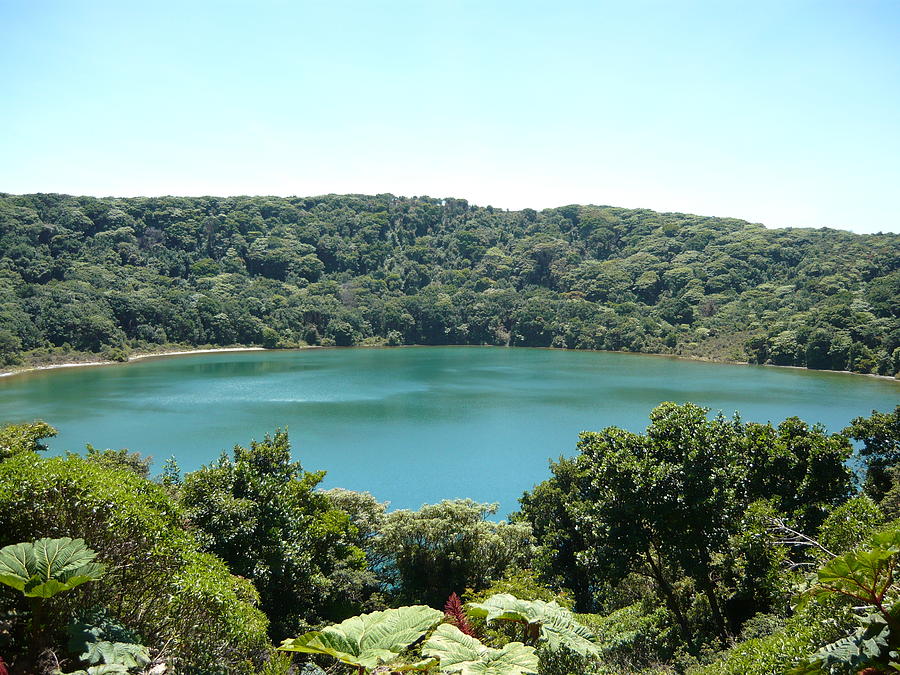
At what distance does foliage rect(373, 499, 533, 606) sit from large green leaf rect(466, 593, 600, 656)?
973 centimetres

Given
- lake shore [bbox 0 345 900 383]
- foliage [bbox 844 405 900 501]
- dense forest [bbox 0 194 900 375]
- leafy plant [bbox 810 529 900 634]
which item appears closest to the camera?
leafy plant [bbox 810 529 900 634]

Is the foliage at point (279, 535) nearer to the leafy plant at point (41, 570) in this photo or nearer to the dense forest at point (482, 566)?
the dense forest at point (482, 566)

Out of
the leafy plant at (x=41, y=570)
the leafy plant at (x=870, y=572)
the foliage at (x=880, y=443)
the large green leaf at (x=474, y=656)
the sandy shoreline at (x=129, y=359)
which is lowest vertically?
the sandy shoreline at (x=129, y=359)

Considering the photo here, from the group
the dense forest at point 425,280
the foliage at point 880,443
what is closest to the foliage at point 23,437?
the foliage at point 880,443

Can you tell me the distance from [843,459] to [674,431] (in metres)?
5.36

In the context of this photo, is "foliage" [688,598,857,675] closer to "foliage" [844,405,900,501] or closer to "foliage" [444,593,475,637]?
"foliage" [444,593,475,637]

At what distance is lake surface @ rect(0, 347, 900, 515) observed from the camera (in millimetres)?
29562

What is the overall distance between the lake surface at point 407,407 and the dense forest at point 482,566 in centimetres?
898

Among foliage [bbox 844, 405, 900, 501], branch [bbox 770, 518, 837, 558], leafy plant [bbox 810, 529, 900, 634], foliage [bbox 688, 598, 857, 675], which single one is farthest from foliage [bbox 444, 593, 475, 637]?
foliage [bbox 844, 405, 900, 501]

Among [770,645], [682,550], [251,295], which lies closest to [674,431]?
[682,550]

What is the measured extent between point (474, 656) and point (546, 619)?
1119mm

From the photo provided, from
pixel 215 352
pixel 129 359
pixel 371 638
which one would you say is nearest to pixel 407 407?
pixel 371 638

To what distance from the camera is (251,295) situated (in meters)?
95.6

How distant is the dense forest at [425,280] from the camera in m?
71.0
